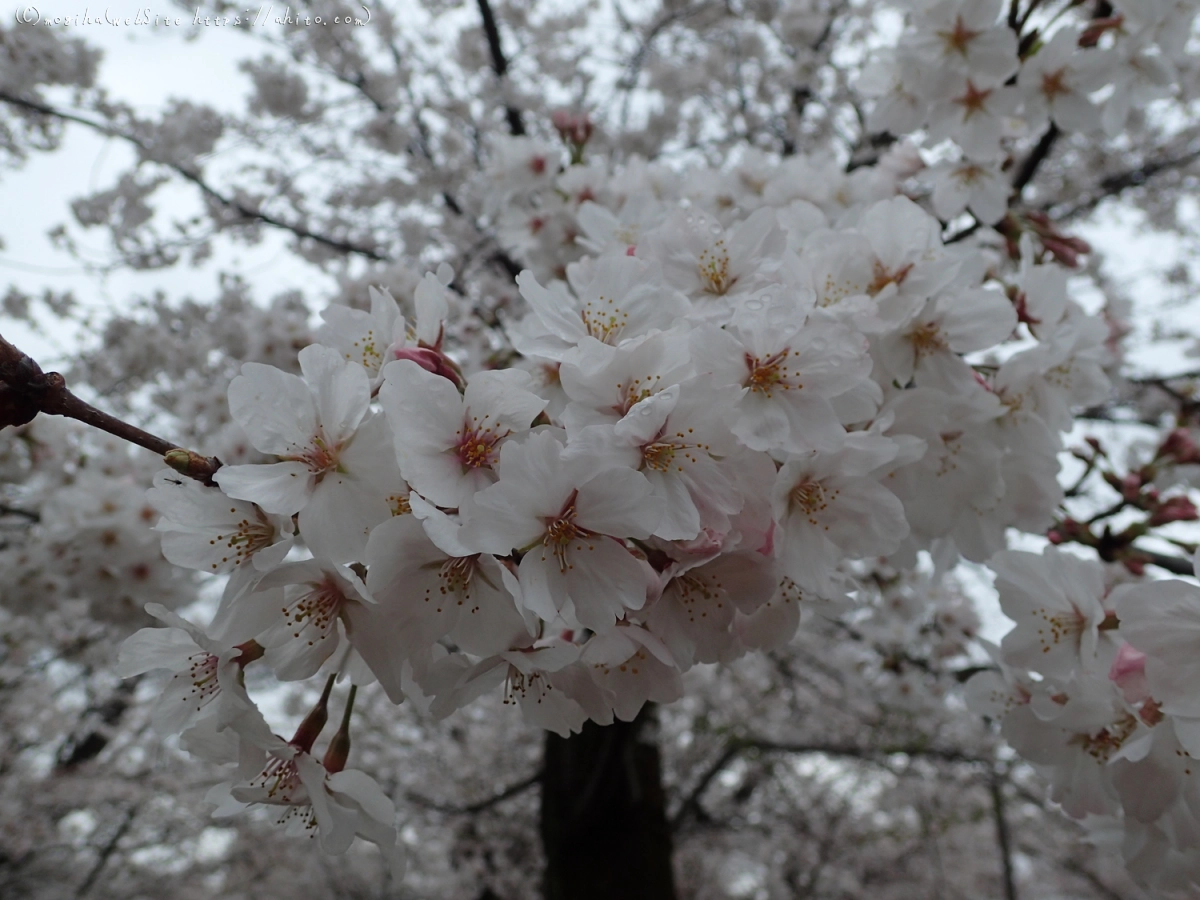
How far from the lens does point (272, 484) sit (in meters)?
0.85

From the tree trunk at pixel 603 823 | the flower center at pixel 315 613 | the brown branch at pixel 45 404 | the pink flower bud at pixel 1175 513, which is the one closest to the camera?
the brown branch at pixel 45 404

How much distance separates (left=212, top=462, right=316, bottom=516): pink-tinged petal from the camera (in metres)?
0.81

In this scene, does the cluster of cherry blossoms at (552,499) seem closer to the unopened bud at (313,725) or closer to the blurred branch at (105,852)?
the unopened bud at (313,725)

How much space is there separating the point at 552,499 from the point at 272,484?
13.4 inches

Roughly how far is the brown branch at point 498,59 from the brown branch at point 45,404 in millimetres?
4028

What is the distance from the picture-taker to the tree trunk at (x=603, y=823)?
303cm

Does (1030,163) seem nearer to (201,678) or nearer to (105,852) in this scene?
(201,678)

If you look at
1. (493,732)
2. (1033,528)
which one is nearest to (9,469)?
(1033,528)

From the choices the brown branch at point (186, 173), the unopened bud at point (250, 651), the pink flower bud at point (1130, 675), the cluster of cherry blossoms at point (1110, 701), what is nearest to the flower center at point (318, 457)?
the unopened bud at point (250, 651)

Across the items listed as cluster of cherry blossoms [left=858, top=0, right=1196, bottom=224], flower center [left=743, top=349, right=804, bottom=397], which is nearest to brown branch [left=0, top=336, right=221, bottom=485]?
flower center [left=743, top=349, right=804, bottom=397]

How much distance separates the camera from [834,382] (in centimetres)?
97

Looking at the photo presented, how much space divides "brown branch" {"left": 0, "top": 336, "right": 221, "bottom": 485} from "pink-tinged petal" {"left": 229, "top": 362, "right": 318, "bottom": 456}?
0.26ft

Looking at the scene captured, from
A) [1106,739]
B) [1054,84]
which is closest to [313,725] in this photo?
[1106,739]

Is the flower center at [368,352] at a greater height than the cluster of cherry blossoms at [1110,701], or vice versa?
the flower center at [368,352]
